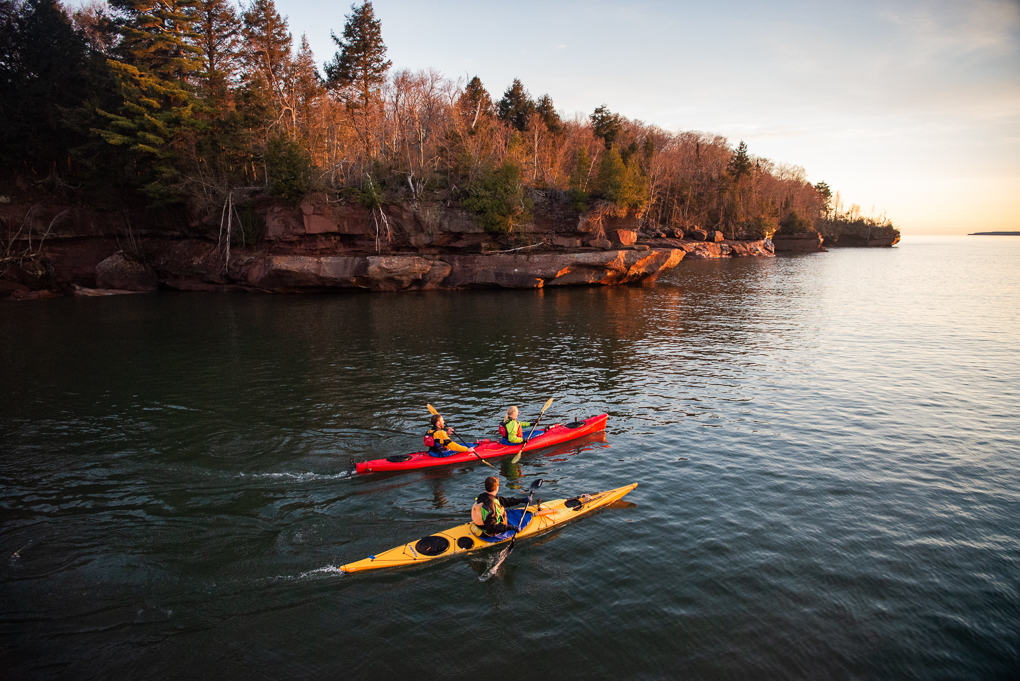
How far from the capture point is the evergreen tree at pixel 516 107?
65250 mm

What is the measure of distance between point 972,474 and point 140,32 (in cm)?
5572

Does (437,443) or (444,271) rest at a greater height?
(444,271)

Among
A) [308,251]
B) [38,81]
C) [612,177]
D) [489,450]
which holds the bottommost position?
[489,450]

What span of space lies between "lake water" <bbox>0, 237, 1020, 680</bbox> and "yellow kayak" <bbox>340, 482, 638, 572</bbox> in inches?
8.7

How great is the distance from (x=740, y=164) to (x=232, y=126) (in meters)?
85.4

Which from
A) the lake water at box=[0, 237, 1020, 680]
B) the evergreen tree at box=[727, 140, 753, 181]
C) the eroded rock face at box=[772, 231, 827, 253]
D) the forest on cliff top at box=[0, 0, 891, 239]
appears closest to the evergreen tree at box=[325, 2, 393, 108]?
the forest on cliff top at box=[0, 0, 891, 239]

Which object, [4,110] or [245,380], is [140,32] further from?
[245,380]

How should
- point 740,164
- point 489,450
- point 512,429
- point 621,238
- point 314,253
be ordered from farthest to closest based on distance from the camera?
point 740,164 < point 621,238 < point 314,253 < point 512,429 < point 489,450

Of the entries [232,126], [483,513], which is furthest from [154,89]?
[483,513]

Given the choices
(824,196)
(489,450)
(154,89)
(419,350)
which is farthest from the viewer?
(824,196)

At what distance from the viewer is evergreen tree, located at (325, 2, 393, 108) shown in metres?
49.8

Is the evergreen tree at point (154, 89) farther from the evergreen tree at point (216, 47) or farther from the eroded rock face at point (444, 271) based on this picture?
the eroded rock face at point (444, 271)

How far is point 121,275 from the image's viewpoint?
148 ft

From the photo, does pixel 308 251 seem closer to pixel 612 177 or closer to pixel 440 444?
pixel 612 177
